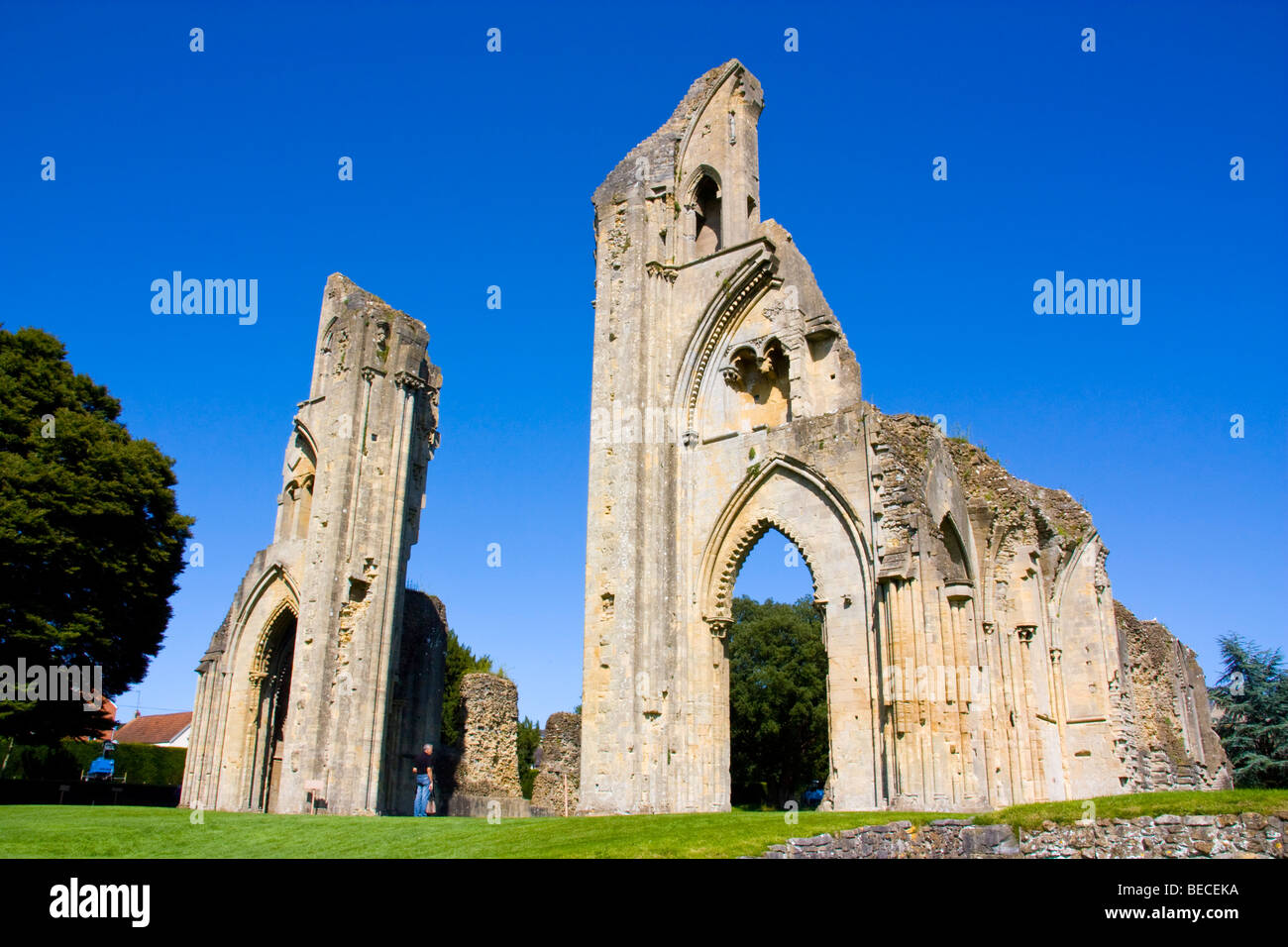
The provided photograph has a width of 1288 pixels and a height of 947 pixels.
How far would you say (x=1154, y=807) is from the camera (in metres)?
9.73

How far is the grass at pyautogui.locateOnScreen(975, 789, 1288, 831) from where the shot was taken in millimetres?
9188

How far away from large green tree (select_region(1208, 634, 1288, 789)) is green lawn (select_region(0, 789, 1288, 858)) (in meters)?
19.5

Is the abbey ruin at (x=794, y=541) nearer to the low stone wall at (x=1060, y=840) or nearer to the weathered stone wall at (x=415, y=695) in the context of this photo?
the low stone wall at (x=1060, y=840)

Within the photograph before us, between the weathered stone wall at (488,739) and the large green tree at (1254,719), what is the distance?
19474mm

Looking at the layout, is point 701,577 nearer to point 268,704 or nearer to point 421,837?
point 421,837

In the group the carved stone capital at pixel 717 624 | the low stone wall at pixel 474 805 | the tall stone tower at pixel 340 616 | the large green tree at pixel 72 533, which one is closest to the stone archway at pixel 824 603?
the carved stone capital at pixel 717 624

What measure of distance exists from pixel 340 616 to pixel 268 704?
5227 millimetres

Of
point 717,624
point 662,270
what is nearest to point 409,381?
point 662,270

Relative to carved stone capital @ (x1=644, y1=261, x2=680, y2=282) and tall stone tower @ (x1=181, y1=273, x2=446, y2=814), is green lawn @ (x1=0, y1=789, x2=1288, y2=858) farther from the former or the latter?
carved stone capital @ (x1=644, y1=261, x2=680, y2=282)

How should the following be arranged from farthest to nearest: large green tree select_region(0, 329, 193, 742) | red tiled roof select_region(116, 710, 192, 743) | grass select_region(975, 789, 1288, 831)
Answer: red tiled roof select_region(116, 710, 192, 743) → large green tree select_region(0, 329, 193, 742) → grass select_region(975, 789, 1288, 831)

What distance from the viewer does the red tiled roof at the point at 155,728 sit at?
58.0 m

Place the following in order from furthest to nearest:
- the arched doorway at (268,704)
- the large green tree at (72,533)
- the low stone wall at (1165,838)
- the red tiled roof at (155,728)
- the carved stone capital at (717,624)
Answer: the red tiled roof at (155,728) < the arched doorway at (268,704) < the large green tree at (72,533) < the carved stone capital at (717,624) < the low stone wall at (1165,838)

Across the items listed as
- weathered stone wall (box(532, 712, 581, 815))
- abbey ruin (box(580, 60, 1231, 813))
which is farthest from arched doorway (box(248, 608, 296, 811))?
abbey ruin (box(580, 60, 1231, 813))
